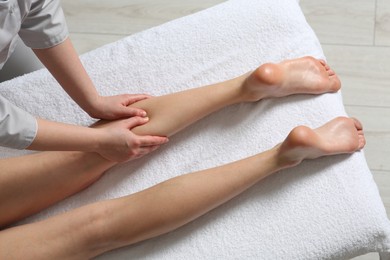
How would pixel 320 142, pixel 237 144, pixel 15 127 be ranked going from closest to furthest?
pixel 15 127
pixel 320 142
pixel 237 144

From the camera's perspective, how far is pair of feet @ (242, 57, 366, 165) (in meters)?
1.14

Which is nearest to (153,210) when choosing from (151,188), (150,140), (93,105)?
(151,188)

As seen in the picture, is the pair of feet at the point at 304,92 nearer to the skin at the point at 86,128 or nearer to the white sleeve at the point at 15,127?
the skin at the point at 86,128

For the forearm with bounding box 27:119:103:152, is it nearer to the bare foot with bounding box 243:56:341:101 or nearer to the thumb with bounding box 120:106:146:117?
the thumb with bounding box 120:106:146:117

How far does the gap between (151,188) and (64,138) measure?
0.62ft

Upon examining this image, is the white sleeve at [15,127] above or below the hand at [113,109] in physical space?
above

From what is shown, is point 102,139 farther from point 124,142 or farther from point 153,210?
point 153,210

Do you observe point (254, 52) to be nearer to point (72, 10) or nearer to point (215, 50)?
point (215, 50)

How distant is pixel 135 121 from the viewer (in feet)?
4.09

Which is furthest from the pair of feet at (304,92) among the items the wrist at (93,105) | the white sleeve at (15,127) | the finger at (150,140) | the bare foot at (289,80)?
the white sleeve at (15,127)

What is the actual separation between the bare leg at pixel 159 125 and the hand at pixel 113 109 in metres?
0.04

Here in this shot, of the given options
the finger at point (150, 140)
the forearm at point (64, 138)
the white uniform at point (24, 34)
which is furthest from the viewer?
the finger at point (150, 140)

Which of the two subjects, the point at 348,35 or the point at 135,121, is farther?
the point at 348,35

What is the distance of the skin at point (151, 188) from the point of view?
1.14 m
